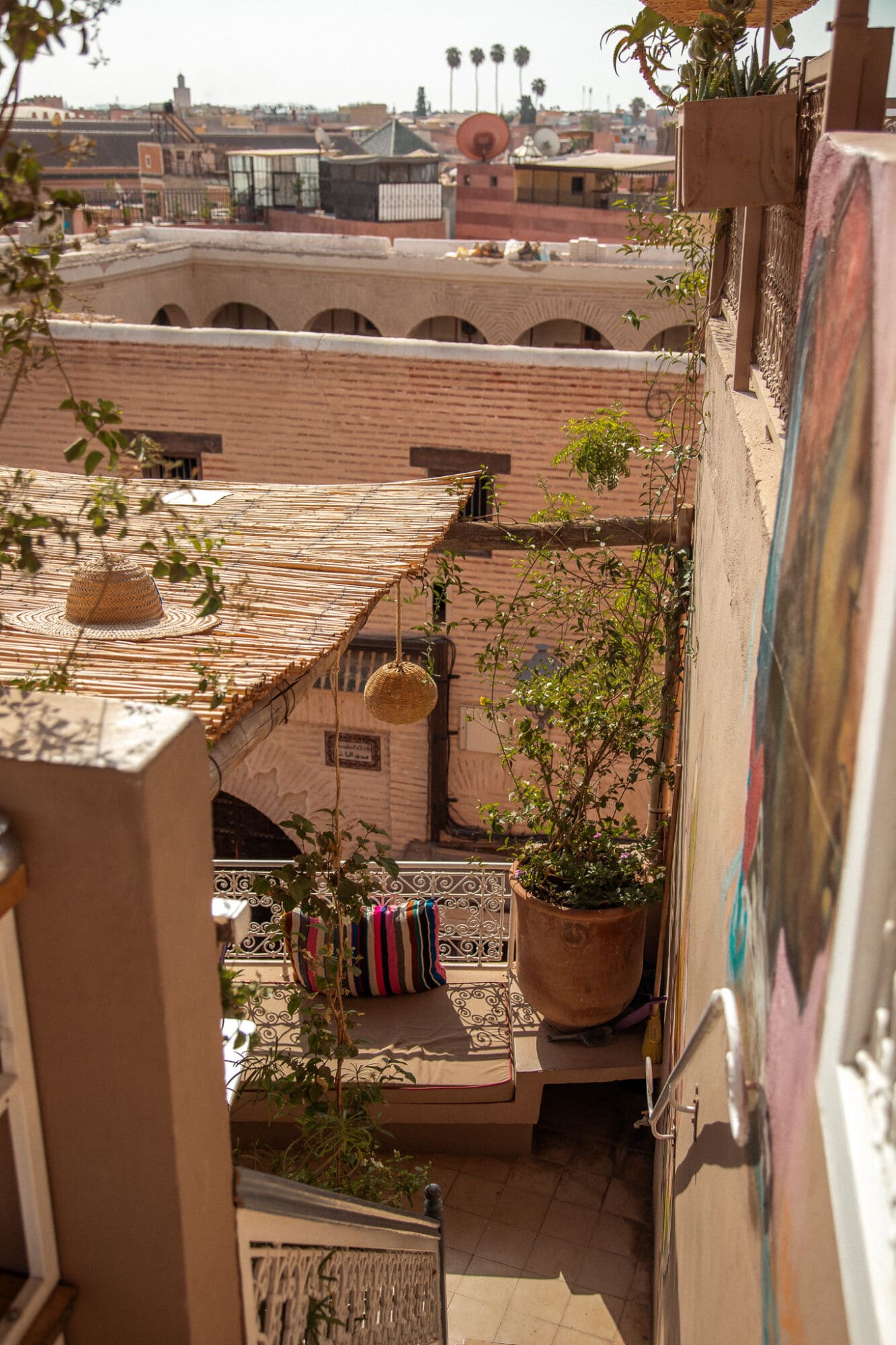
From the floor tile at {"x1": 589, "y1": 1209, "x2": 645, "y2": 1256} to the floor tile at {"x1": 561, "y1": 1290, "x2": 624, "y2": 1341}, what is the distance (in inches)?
13.1

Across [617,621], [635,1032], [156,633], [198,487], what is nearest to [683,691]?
[617,621]

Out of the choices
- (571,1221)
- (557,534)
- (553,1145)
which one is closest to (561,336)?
(557,534)

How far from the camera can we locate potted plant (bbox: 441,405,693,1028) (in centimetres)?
616

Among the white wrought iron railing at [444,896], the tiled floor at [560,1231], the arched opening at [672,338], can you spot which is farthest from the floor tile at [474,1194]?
the arched opening at [672,338]

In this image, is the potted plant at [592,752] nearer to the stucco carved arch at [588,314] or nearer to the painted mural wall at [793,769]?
the painted mural wall at [793,769]

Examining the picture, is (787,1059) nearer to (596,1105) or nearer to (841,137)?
(841,137)

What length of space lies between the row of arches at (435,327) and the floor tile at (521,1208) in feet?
37.2

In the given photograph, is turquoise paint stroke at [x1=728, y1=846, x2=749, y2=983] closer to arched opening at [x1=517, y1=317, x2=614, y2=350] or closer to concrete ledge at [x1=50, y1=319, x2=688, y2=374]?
concrete ledge at [x1=50, y1=319, x2=688, y2=374]

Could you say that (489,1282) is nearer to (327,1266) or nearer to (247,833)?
(327,1266)

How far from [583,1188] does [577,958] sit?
141 centimetres

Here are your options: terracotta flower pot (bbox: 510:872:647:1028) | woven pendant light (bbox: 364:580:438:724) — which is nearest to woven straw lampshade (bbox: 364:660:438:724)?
woven pendant light (bbox: 364:580:438:724)

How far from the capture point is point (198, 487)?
584 centimetres

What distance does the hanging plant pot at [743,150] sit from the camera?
2963 mm

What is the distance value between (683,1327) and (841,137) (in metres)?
3.33
